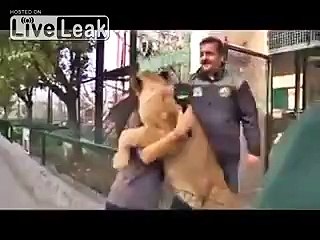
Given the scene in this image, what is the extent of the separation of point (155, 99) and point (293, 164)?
45cm

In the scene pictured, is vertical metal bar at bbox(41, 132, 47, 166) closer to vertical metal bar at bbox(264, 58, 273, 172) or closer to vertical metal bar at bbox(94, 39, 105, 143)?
vertical metal bar at bbox(94, 39, 105, 143)

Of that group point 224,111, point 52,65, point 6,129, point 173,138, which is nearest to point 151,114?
point 173,138

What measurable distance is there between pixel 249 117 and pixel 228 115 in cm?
6

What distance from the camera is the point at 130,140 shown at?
2.13 m

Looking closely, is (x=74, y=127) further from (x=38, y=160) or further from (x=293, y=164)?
(x=293, y=164)

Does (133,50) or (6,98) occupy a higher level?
(133,50)

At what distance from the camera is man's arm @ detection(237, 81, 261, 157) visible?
2135 millimetres

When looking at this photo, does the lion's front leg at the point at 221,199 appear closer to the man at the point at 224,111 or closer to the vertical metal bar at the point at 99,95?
the man at the point at 224,111

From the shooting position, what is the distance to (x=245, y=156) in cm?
214

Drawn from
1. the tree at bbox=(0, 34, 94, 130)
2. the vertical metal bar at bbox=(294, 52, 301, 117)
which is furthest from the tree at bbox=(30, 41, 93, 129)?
the vertical metal bar at bbox=(294, 52, 301, 117)

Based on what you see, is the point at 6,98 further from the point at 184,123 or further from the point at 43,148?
the point at 184,123
